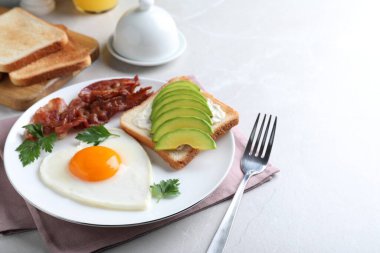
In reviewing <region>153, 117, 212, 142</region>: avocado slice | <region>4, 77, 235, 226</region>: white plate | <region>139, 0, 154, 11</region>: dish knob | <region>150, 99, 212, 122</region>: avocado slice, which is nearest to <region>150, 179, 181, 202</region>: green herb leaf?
<region>4, 77, 235, 226</region>: white plate

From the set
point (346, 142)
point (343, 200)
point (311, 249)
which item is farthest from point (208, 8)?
point (311, 249)

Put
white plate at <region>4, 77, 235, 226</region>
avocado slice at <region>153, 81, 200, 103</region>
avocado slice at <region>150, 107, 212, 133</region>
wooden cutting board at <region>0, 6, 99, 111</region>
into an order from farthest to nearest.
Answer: wooden cutting board at <region>0, 6, 99, 111</region> → avocado slice at <region>153, 81, 200, 103</region> → avocado slice at <region>150, 107, 212, 133</region> → white plate at <region>4, 77, 235, 226</region>

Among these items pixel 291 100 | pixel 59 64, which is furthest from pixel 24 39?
pixel 291 100

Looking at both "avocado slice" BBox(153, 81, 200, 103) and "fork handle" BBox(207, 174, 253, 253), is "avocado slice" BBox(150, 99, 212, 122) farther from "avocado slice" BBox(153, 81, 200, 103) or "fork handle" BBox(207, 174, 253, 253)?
"fork handle" BBox(207, 174, 253, 253)

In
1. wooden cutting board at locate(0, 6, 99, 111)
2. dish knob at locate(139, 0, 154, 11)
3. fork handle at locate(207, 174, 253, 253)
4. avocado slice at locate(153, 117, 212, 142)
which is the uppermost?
dish knob at locate(139, 0, 154, 11)

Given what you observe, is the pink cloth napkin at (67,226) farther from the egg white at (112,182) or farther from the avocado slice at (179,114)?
the avocado slice at (179,114)

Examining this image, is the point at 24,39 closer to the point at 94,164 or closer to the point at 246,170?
→ the point at 94,164
